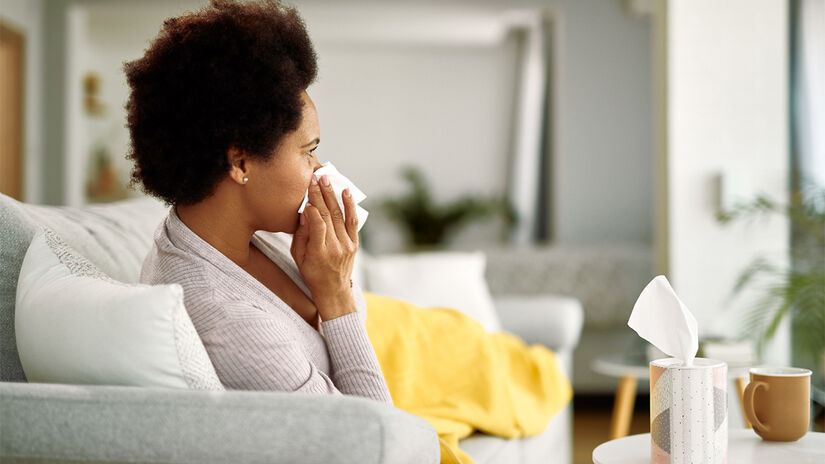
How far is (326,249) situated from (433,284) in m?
1.33

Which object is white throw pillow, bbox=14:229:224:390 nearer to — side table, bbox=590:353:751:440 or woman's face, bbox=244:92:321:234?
woman's face, bbox=244:92:321:234

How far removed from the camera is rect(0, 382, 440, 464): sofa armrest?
2.78 ft

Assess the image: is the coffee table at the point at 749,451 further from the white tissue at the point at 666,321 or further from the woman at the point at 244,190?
the woman at the point at 244,190

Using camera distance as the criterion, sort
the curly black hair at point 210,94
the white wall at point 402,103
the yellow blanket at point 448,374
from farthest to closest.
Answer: the white wall at point 402,103 < the yellow blanket at point 448,374 < the curly black hair at point 210,94

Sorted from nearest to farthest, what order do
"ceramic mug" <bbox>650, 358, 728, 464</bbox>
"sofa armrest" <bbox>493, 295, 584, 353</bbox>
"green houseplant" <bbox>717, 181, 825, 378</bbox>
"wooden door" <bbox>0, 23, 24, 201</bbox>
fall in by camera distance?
"ceramic mug" <bbox>650, 358, 728, 464</bbox> < "sofa armrest" <bbox>493, 295, 584, 353</bbox> < "green houseplant" <bbox>717, 181, 825, 378</bbox> < "wooden door" <bbox>0, 23, 24, 201</bbox>

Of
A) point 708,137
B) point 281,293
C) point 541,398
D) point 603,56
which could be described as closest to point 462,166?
point 603,56

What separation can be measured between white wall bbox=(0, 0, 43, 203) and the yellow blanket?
472 centimetres

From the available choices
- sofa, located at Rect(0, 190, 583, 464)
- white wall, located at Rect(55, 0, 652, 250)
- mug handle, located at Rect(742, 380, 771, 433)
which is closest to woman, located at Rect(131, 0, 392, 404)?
sofa, located at Rect(0, 190, 583, 464)

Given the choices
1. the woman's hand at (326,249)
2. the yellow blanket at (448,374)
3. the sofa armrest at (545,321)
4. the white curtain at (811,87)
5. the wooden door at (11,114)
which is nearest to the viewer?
the woman's hand at (326,249)

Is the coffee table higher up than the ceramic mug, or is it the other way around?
the ceramic mug

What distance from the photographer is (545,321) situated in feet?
8.38

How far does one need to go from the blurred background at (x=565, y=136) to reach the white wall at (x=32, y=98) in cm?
2

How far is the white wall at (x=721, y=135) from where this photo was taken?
3.02 m

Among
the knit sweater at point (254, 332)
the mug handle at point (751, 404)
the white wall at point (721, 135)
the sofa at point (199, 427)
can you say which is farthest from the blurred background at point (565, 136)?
the mug handle at point (751, 404)
